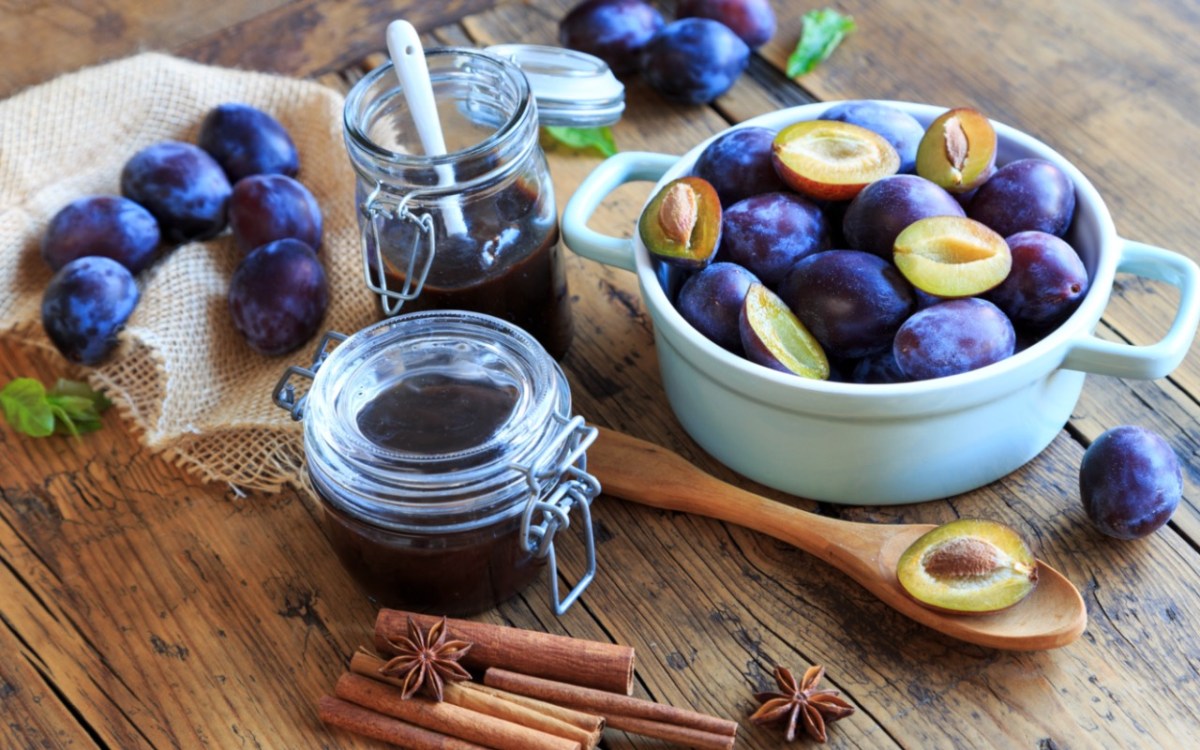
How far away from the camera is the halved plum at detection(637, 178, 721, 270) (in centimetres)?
102

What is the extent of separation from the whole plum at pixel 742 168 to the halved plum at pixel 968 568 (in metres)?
0.34

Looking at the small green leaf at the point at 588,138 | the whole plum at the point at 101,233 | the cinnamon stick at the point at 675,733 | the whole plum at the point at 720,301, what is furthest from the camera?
the small green leaf at the point at 588,138

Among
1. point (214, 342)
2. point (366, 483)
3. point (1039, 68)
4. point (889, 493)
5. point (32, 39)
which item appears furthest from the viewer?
point (32, 39)

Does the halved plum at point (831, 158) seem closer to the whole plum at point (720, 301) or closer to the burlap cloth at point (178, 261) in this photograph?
the whole plum at point (720, 301)

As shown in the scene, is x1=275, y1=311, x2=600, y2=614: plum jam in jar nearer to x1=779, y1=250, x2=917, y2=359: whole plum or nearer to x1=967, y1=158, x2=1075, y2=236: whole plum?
x1=779, y1=250, x2=917, y2=359: whole plum

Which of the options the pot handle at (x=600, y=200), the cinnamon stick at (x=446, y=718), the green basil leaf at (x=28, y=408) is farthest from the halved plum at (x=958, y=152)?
the green basil leaf at (x=28, y=408)

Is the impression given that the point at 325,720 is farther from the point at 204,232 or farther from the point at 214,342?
the point at 204,232

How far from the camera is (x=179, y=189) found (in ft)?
4.27

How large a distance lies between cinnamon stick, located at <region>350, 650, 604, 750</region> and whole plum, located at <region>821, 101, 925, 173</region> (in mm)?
563

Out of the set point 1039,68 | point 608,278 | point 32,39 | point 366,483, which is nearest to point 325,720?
point 366,483

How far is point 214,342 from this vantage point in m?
1.24

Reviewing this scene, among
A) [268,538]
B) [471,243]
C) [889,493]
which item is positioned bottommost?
[268,538]

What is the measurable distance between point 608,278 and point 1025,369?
1.63 feet

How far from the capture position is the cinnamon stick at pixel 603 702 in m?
0.90
